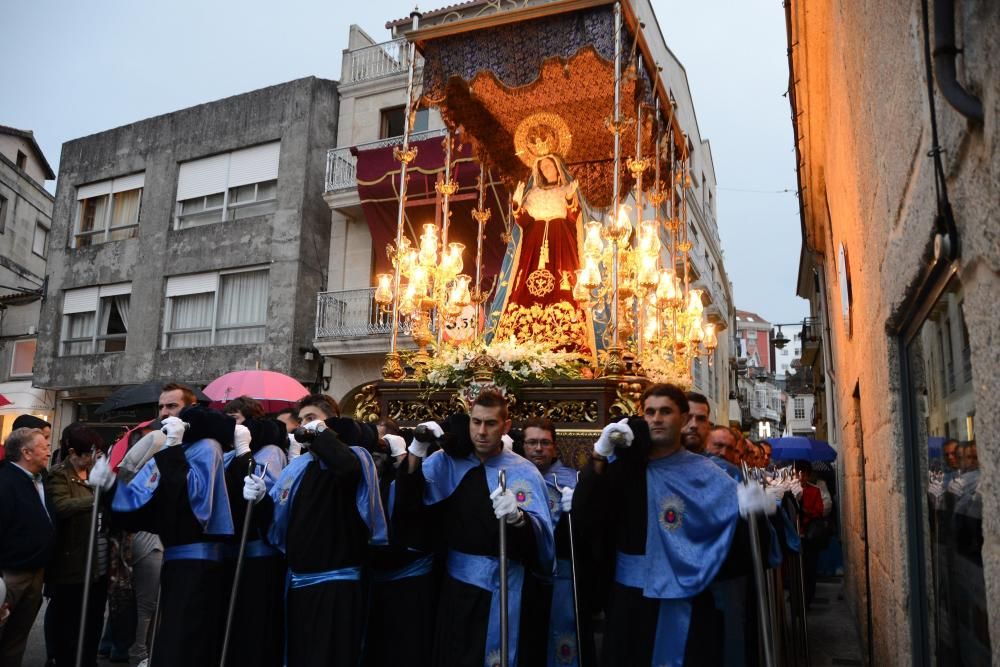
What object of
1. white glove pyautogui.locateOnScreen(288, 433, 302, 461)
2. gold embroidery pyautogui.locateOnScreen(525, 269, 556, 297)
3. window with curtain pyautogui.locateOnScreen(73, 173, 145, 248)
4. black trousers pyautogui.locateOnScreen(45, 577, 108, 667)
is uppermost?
window with curtain pyautogui.locateOnScreen(73, 173, 145, 248)

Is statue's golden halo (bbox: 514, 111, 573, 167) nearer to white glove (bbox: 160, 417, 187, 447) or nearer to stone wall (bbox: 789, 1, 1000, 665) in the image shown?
stone wall (bbox: 789, 1, 1000, 665)

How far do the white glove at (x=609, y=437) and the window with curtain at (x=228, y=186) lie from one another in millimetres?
16205

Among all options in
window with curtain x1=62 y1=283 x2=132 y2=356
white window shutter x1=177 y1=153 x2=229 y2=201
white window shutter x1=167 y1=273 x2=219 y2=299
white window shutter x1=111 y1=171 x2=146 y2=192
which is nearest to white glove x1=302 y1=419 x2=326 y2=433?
white window shutter x1=167 y1=273 x2=219 y2=299

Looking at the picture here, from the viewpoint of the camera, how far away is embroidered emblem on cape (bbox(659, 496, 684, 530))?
12.2 feet

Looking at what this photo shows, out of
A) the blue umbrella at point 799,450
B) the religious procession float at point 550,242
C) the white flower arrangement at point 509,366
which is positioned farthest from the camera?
the blue umbrella at point 799,450

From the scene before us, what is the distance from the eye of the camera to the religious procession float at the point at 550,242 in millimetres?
7879

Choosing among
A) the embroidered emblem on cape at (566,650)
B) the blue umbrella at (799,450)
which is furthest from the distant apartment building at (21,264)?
→ the embroidered emblem on cape at (566,650)

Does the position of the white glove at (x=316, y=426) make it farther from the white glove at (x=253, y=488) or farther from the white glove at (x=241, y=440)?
the white glove at (x=241, y=440)

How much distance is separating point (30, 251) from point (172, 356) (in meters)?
11.1

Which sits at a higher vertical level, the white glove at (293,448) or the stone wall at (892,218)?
the stone wall at (892,218)

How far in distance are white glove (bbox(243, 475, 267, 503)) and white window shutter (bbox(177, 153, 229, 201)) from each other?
16.0 m

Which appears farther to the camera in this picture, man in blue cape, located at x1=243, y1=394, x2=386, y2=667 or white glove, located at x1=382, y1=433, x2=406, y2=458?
white glove, located at x1=382, y1=433, x2=406, y2=458

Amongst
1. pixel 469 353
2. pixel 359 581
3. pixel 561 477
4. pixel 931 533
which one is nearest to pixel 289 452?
pixel 359 581

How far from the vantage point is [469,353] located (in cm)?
810
